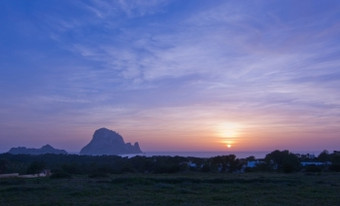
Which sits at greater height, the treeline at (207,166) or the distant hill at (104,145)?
the distant hill at (104,145)

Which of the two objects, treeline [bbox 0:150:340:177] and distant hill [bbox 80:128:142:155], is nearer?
treeline [bbox 0:150:340:177]

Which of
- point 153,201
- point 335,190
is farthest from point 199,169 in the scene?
point 153,201

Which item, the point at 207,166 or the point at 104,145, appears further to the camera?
the point at 104,145

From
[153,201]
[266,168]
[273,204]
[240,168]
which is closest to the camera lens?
[273,204]

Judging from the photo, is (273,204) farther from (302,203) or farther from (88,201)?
(88,201)

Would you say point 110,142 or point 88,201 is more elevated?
point 110,142

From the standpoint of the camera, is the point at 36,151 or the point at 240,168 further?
the point at 36,151

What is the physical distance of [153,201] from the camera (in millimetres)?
17594

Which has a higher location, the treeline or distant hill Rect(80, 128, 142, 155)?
distant hill Rect(80, 128, 142, 155)

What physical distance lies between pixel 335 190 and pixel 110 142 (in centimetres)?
17856

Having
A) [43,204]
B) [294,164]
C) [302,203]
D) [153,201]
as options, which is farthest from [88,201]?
[294,164]

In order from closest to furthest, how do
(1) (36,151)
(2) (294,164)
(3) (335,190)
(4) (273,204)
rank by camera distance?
1. (4) (273,204)
2. (3) (335,190)
3. (2) (294,164)
4. (1) (36,151)

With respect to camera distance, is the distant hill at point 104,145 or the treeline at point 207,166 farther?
the distant hill at point 104,145

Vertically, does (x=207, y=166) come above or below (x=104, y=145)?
below
